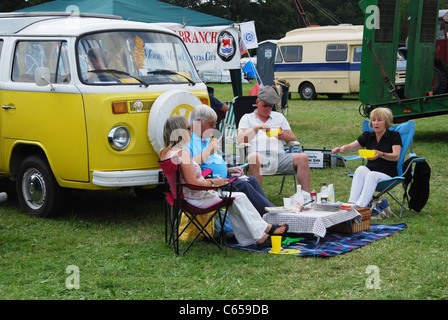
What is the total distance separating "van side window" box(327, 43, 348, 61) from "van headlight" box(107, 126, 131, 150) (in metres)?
18.3

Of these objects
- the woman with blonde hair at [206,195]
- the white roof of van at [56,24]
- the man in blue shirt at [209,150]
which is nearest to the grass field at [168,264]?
the woman with blonde hair at [206,195]

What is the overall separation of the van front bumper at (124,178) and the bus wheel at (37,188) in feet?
2.16

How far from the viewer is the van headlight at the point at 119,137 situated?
6109 mm

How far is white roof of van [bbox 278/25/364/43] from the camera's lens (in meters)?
23.7

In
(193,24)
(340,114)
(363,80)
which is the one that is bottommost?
(340,114)

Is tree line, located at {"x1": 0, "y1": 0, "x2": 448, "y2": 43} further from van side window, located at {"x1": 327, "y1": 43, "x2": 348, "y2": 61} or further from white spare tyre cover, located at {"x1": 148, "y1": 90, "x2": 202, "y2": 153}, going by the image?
white spare tyre cover, located at {"x1": 148, "y1": 90, "x2": 202, "y2": 153}

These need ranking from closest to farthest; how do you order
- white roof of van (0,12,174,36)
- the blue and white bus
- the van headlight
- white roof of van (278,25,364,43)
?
the van headlight < white roof of van (0,12,174,36) < the blue and white bus < white roof of van (278,25,364,43)

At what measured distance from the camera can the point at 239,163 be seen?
750 cm

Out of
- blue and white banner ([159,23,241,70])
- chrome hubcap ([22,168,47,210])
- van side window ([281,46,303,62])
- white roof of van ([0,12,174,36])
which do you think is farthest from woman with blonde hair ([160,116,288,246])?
van side window ([281,46,303,62])

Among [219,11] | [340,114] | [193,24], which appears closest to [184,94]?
[193,24]

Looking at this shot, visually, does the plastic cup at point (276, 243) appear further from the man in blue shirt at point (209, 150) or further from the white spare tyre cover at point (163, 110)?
the white spare tyre cover at point (163, 110)
